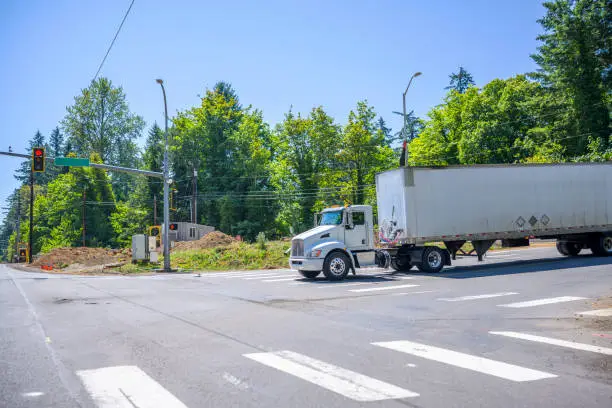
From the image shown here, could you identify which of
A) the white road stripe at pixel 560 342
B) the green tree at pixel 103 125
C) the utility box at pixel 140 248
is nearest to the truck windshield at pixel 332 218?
the white road stripe at pixel 560 342

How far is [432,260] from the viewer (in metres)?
20.5

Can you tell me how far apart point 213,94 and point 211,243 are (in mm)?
35392

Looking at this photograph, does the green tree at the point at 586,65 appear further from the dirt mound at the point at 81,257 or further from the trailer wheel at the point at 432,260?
the dirt mound at the point at 81,257

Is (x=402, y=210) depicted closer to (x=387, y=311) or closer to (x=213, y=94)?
(x=387, y=311)

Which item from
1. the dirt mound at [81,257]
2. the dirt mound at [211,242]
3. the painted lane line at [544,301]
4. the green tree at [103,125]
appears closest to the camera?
the painted lane line at [544,301]

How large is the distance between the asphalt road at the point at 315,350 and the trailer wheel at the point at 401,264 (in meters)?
7.04

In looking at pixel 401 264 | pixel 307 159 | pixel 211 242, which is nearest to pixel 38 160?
pixel 401 264

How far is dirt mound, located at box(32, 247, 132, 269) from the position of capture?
42.8 metres

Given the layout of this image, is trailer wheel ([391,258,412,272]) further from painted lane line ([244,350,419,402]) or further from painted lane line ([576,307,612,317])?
painted lane line ([244,350,419,402])

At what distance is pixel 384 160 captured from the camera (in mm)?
59281

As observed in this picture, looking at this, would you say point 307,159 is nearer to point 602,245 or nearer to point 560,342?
point 602,245

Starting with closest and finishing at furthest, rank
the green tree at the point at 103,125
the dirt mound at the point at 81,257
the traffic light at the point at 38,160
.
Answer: the traffic light at the point at 38,160
the dirt mound at the point at 81,257
the green tree at the point at 103,125

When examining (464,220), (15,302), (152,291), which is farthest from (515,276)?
(15,302)

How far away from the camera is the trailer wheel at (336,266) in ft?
62.4
